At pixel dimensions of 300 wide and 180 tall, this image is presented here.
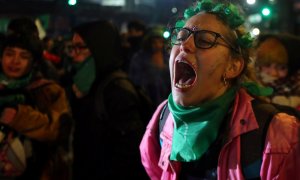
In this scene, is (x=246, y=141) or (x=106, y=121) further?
(x=106, y=121)

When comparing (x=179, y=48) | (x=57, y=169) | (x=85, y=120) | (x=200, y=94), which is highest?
(x=179, y=48)

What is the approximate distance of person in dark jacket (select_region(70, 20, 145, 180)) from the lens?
3477 millimetres

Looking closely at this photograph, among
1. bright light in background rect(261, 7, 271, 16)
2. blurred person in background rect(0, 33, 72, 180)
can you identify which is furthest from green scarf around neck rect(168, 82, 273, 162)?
bright light in background rect(261, 7, 271, 16)

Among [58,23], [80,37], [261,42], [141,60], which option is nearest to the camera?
[80,37]

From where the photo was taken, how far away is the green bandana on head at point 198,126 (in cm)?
213

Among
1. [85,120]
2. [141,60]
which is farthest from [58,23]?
[85,120]

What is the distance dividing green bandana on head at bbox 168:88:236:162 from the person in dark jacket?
128 cm

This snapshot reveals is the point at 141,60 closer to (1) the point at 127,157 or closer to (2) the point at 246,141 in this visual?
(1) the point at 127,157

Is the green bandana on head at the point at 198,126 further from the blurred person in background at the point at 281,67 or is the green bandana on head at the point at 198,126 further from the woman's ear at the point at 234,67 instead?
the blurred person in background at the point at 281,67

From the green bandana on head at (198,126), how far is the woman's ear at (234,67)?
0.26 feet

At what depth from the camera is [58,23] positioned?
7.70 meters

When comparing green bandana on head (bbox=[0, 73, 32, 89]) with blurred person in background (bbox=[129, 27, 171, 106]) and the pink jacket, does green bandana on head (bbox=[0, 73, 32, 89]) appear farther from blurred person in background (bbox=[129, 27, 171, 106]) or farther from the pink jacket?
blurred person in background (bbox=[129, 27, 171, 106])

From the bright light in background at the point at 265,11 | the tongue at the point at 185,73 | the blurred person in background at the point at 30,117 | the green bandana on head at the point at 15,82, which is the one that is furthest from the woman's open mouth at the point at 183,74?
the bright light in background at the point at 265,11

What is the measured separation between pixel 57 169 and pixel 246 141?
7.13ft
